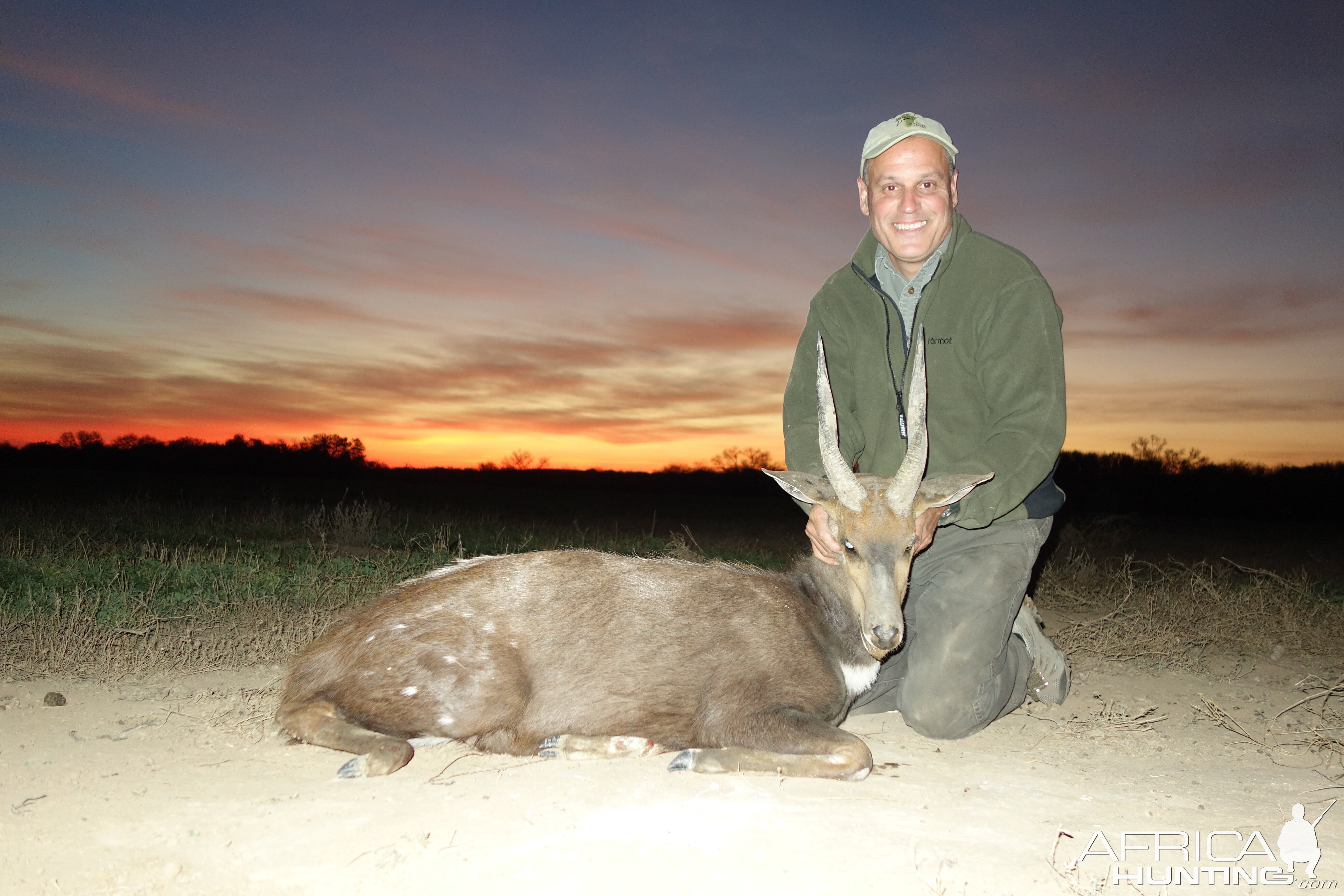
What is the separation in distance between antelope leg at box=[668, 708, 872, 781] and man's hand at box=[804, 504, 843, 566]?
101 centimetres

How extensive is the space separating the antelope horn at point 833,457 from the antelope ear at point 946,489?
308 millimetres

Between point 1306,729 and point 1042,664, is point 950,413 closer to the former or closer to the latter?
point 1042,664

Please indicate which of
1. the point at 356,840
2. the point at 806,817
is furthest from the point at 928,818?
the point at 356,840

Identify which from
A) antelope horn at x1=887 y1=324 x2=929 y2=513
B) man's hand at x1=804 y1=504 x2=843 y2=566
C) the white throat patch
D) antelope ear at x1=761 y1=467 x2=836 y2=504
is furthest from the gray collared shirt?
the white throat patch

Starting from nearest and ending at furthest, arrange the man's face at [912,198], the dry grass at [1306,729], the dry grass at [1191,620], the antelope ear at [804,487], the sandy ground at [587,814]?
the sandy ground at [587,814], the dry grass at [1306,729], the antelope ear at [804,487], the man's face at [912,198], the dry grass at [1191,620]

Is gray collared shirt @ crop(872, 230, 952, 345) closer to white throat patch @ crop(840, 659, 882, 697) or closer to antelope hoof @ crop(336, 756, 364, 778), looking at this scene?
white throat patch @ crop(840, 659, 882, 697)

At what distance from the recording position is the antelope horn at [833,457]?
183 inches

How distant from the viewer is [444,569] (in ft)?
16.1

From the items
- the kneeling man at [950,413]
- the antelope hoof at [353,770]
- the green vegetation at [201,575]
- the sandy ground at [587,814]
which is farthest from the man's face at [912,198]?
the green vegetation at [201,575]

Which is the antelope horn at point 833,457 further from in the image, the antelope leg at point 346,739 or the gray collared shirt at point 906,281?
the antelope leg at point 346,739

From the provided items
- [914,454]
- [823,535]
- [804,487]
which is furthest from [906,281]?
[823,535]

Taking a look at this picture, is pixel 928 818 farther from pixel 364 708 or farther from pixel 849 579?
pixel 364 708

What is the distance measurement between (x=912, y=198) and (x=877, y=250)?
511mm

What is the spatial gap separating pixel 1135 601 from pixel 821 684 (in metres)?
5.20
